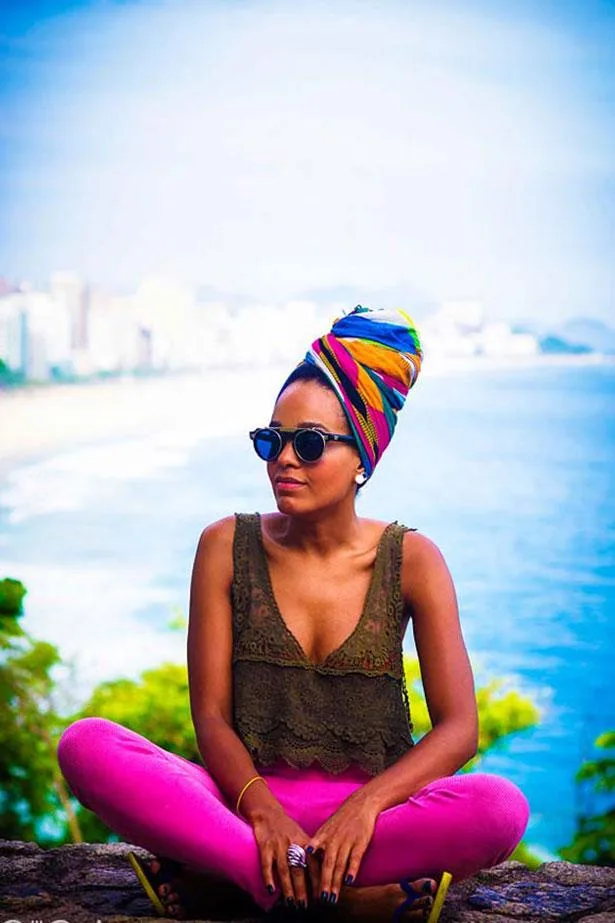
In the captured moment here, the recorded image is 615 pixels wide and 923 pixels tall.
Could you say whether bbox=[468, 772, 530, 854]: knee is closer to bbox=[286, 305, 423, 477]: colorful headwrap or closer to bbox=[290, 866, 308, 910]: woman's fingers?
bbox=[290, 866, 308, 910]: woman's fingers

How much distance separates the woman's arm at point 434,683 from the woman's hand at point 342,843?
0.13 feet

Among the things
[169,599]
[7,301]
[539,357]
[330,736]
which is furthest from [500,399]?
[330,736]

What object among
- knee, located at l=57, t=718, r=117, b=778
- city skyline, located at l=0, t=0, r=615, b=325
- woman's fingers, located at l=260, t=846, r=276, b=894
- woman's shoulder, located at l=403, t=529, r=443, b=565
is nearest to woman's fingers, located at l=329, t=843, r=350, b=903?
woman's fingers, located at l=260, t=846, r=276, b=894

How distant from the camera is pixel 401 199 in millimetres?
6426

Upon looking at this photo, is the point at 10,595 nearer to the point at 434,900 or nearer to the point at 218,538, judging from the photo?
the point at 218,538

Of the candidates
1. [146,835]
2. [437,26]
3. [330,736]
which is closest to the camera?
[146,835]

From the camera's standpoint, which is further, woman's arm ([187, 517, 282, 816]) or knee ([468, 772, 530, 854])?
woman's arm ([187, 517, 282, 816])

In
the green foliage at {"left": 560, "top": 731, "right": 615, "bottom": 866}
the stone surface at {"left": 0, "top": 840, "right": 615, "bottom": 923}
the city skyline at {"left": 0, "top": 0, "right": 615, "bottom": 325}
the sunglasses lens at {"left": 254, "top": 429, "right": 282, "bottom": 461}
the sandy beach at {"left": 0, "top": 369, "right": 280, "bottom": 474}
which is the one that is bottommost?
the green foliage at {"left": 560, "top": 731, "right": 615, "bottom": 866}

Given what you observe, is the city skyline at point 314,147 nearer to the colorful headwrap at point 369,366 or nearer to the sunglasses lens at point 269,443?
the colorful headwrap at point 369,366

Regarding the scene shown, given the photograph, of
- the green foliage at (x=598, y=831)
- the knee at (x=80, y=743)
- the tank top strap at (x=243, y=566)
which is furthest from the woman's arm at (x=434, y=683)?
the green foliage at (x=598, y=831)

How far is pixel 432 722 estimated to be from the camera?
2.80 metres

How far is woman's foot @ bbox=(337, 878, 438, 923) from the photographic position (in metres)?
2.52

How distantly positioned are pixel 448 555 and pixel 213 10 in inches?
109

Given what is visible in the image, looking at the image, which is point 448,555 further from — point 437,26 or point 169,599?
point 437,26
